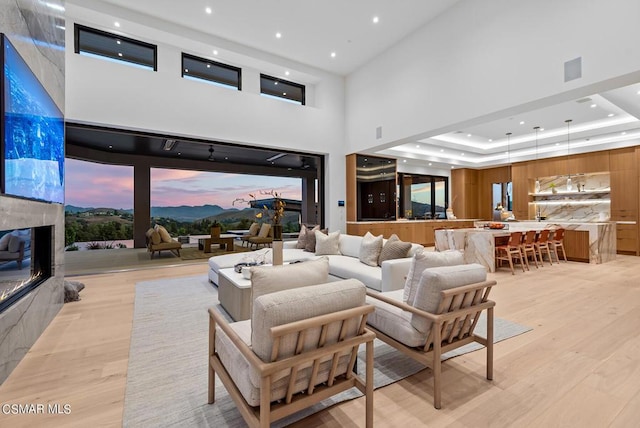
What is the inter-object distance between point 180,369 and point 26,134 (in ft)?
7.97

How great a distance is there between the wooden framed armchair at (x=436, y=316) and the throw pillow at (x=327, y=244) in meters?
3.13

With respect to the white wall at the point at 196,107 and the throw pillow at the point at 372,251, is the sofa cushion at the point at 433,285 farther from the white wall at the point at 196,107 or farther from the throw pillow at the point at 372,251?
the white wall at the point at 196,107

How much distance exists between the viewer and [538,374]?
7.50 feet

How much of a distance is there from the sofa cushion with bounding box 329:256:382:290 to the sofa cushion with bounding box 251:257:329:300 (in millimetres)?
2067

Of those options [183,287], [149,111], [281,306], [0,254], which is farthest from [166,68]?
[281,306]

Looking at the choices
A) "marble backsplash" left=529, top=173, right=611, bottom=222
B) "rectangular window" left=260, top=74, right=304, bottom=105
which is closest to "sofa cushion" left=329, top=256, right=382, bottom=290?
"rectangular window" left=260, top=74, right=304, bottom=105

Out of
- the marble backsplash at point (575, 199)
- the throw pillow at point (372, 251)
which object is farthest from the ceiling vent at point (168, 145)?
the marble backsplash at point (575, 199)

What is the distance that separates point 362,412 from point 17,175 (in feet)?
10.6

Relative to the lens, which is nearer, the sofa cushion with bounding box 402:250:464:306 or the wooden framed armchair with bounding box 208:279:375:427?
the wooden framed armchair with bounding box 208:279:375:427

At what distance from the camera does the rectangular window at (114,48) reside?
5.63 meters

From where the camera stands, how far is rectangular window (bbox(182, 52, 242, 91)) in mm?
6715

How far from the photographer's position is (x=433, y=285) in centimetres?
197

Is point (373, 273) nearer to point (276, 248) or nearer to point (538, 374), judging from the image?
point (276, 248)

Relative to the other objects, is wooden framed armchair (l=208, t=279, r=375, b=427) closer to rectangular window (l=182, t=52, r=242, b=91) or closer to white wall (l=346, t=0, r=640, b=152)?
white wall (l=346, t=0, r=640, b=152)
